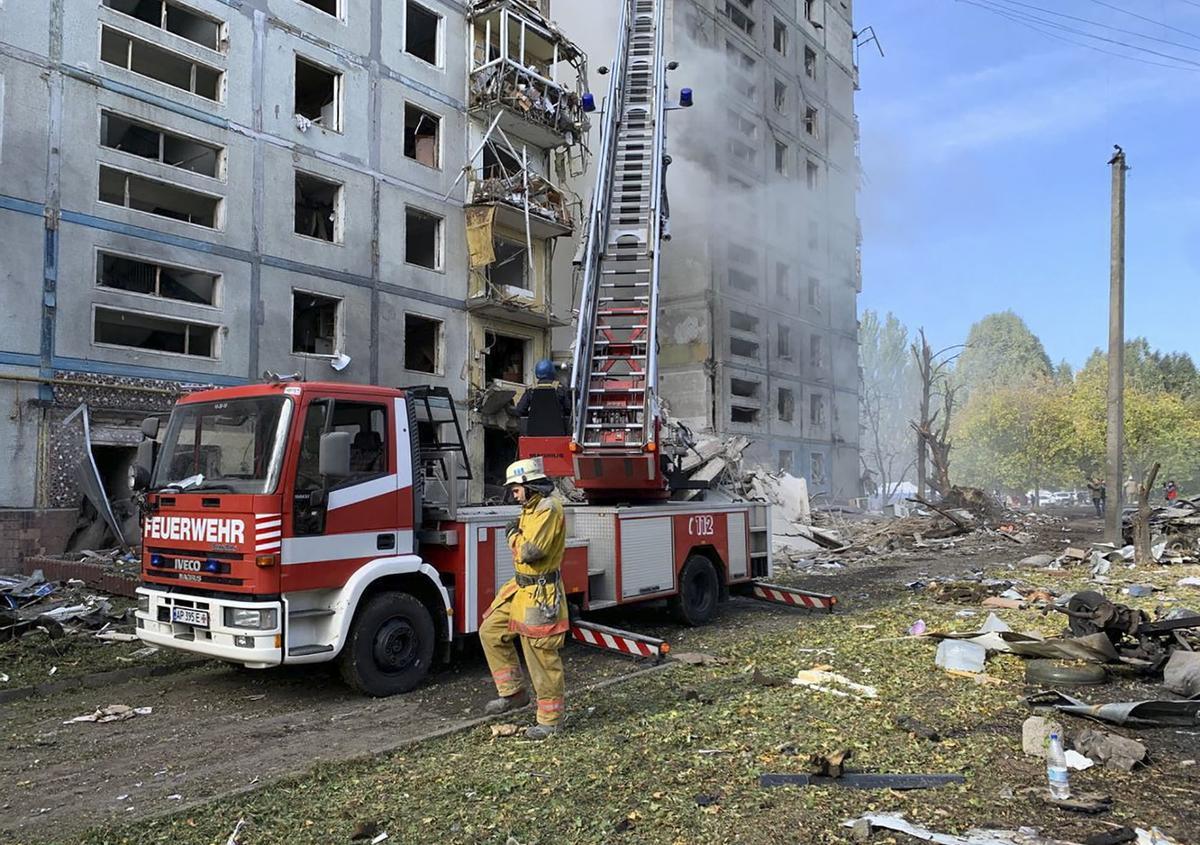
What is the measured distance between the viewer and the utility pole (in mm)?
17516

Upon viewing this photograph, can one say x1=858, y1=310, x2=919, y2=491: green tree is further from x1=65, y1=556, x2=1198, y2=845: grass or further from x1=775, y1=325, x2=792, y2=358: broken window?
x1=65, y1=556, x2=1198, y2=845: grass

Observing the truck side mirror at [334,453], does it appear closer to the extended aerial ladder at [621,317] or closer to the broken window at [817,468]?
the extended aerial ladder at [621,317]

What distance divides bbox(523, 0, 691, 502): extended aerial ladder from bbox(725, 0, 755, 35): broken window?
2308 cm

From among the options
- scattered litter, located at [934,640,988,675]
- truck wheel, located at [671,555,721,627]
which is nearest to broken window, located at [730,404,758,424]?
truck wheel, located at [671,555,721,627]

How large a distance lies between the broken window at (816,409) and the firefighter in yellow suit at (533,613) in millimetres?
33458

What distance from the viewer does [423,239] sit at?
23.9 metres

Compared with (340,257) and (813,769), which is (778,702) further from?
(340,257)

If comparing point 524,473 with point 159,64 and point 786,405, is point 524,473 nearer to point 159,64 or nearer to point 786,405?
point 159,64

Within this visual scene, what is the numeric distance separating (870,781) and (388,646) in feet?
12.6

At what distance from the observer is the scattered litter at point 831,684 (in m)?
6.19

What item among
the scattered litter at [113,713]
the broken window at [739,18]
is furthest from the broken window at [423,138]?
the scattered litter at [113,713]

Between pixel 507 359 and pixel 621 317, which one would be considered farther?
pixel 507 359

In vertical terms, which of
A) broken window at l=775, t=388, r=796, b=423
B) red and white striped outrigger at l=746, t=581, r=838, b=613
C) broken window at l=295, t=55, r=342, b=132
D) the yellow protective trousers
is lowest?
red and white striped outrigger at l=746, t=581, r=838, b=613

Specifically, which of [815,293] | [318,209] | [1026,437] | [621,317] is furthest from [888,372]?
[621,317]
